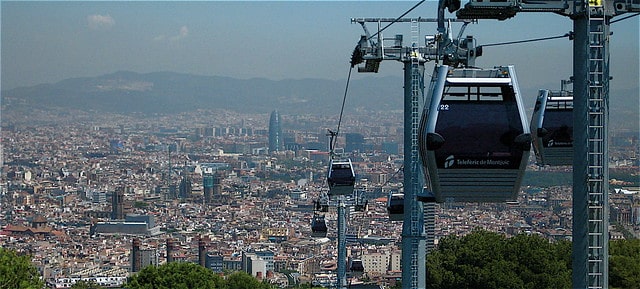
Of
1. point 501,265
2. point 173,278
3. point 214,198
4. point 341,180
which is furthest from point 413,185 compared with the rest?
point 214,198

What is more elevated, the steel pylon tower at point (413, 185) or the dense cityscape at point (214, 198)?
the steel pylon tower at point (413, 185)

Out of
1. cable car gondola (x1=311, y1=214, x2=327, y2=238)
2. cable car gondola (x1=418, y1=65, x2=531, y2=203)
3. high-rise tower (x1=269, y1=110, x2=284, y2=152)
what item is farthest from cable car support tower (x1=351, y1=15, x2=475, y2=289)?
high-rise tower (x1=269, y1=110, x2=284, y2=152)

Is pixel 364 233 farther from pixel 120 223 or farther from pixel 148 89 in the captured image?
pixel 148 89

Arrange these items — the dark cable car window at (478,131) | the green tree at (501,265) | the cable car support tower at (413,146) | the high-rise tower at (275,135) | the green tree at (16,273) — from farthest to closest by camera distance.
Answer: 1. the high-rise tower at (275,135)
2. the green tree at (501,265)
3. the green tree at (16,273)
4. the cable car support tower at (413,146)
5. the dark cable car window at (478,131)

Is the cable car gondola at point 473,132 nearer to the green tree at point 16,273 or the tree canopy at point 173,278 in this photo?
the green tree at point 16,273

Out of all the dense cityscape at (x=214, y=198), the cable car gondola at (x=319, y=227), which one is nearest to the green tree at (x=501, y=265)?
A: the dense cityscape at (x=214, y=198)

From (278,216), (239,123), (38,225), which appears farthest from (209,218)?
(239,123)

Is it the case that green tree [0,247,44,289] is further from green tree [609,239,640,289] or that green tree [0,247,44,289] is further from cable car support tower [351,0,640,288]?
cable car support tower [351,0,640,288]
